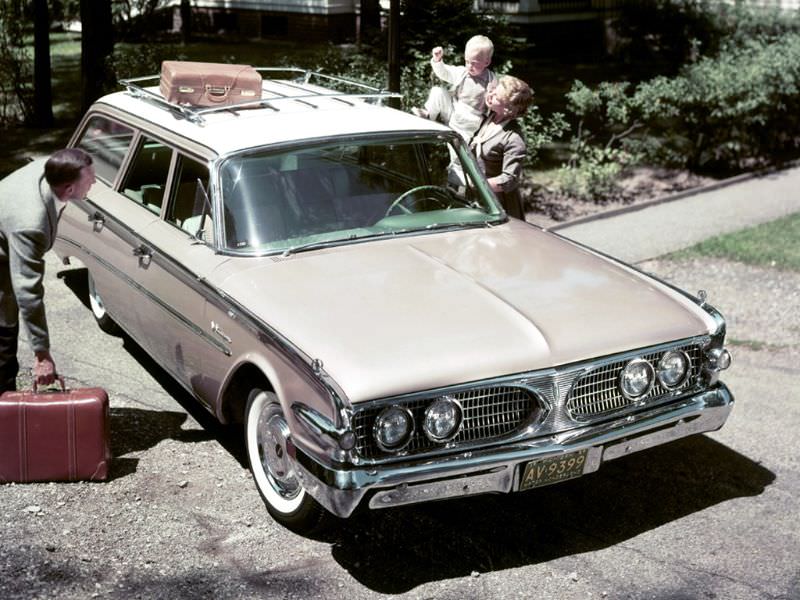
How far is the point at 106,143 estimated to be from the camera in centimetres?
732

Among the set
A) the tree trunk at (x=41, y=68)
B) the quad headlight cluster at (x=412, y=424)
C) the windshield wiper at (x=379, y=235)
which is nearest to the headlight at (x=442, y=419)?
the quad headlight cluster at (x=412, y=424)

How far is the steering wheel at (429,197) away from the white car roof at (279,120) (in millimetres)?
372

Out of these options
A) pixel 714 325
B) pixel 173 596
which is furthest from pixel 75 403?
pixel 714 325

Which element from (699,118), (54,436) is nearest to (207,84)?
(54,436)

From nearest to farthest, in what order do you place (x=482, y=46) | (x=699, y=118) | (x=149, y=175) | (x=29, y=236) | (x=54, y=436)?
(x=29, y=236), (x=54, y=436), (x=149, y=175), (x=482, y=46), (x=699, y=118)

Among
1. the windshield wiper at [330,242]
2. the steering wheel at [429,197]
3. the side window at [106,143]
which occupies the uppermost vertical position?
the side window at [106,143]

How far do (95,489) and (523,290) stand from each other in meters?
2.36

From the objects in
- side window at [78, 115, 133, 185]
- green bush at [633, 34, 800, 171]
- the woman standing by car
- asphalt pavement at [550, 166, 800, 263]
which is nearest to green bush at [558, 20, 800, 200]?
green bush at [633, 34, 800, 171]

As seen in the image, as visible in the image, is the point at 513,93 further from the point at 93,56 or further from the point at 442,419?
the point at 93,56

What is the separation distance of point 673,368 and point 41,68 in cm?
1088

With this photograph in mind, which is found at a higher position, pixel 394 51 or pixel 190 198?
pixel 394 51

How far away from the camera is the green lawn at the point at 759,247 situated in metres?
9.75

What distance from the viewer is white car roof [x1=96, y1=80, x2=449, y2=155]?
5992 mm

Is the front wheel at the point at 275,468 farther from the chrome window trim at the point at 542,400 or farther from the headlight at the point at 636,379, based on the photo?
the headlight at the point at 636,379
